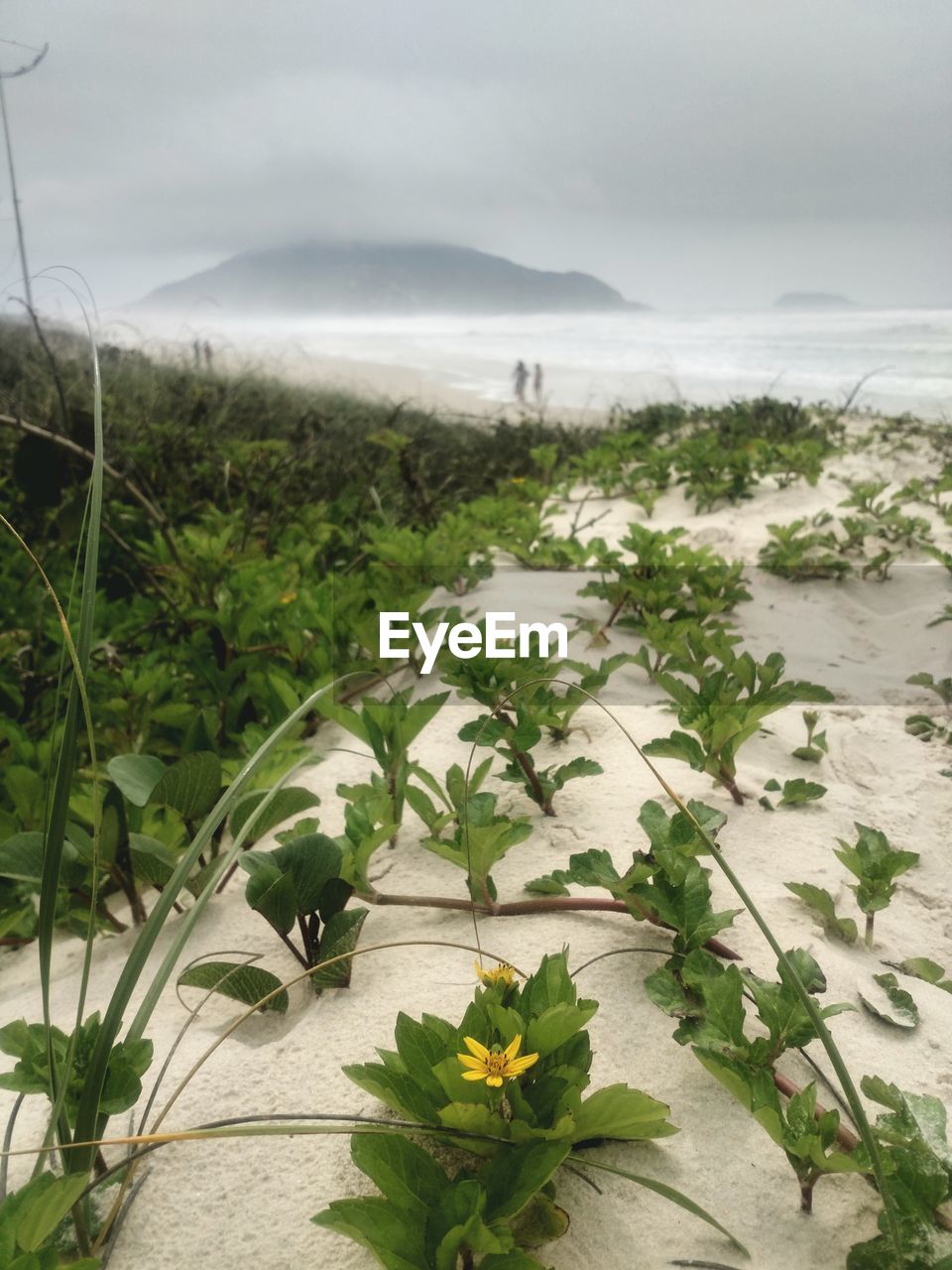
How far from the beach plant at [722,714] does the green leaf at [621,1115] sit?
0.77m

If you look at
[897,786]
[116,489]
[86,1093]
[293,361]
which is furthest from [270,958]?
[293,361]

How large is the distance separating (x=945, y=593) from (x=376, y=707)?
2.31 metres

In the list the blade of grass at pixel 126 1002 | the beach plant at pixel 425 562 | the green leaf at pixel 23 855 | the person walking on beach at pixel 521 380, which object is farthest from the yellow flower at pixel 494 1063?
the person walking on beach at pixel 521 380

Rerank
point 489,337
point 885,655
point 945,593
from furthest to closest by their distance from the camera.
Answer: point 489,337
point 945,593
point 885,655

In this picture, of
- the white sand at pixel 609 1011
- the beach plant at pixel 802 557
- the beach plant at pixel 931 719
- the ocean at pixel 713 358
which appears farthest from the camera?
the ocean at pixel 713 358

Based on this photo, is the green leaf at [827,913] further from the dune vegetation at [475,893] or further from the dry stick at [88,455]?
the dry stick at [88,455]

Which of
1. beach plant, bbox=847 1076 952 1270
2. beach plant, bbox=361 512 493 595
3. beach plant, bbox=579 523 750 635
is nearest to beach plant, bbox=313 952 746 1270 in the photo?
beach plant, bbox=847 1076 952 1270

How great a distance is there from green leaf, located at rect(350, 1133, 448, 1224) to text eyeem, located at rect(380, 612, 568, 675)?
1.34 m

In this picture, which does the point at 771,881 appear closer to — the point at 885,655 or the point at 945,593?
the point at 885,655

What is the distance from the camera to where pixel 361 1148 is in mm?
870

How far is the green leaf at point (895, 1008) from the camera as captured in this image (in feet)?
3.84

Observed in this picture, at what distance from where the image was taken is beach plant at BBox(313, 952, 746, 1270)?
0.81 meters

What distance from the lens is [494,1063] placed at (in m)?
0.90

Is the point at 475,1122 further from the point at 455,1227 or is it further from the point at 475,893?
the point at 475,893
